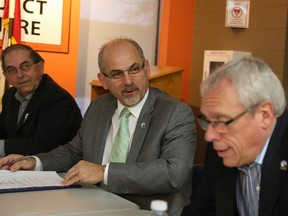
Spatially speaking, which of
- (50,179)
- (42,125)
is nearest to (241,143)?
(50,179)

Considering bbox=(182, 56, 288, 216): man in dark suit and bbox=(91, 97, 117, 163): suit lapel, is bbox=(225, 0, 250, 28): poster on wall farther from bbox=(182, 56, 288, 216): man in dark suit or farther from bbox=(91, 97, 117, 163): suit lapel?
bbox=(182, 56, 288, 216): man in dark suit

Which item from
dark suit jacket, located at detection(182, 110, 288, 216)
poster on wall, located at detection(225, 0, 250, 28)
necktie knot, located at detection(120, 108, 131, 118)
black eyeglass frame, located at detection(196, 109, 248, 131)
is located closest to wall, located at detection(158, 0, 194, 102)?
poster on wall, located at detection(225, 0, 250, 28)

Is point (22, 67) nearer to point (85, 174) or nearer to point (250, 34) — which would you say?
point (85, 174)

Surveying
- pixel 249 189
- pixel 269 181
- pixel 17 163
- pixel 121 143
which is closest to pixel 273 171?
pixel 269 181

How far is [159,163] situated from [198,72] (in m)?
2.93

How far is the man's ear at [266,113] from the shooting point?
131 centimetres

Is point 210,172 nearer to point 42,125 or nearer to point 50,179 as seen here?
point 50,179

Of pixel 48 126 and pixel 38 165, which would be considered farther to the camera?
pixel 48 126

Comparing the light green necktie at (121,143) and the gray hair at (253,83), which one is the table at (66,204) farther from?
the gray hair at (253,83)

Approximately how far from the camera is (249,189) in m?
1.52

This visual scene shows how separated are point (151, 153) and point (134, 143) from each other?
0.10 m

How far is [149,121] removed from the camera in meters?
2.15

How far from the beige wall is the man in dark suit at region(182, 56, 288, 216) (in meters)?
2.37

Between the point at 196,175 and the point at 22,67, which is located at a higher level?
the point at 22,67
